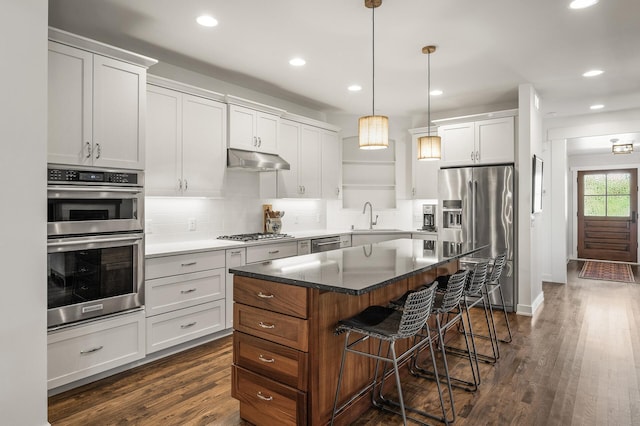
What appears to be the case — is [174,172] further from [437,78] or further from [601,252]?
[601,252]

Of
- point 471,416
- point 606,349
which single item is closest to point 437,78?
point 606,349

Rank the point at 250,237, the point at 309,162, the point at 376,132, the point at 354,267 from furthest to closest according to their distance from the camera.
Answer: the point at 309,162 → the point at 250,237 → the point at 376,132 → the point at 354,267

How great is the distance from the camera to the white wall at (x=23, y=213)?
201 centimetres

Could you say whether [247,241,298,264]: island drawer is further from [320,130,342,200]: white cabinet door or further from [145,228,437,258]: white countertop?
[320,130,342,200]: white cabinet door

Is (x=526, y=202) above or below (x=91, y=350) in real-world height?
above

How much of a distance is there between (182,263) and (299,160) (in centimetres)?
231

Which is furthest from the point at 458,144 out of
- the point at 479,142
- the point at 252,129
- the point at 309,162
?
the point at 252,129

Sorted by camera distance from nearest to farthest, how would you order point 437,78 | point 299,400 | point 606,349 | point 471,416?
point 299,400 → point 471,416 → point 606,349 → point 437,78

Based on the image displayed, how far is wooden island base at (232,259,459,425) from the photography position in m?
2.09

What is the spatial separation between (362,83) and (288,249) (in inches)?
83.4

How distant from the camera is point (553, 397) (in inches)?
106

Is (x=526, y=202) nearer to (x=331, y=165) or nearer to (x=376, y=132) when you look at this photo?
(x=331, y=165)

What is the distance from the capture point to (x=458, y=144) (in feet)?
17.5

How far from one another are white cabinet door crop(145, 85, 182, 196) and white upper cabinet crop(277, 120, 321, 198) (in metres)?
1.43
